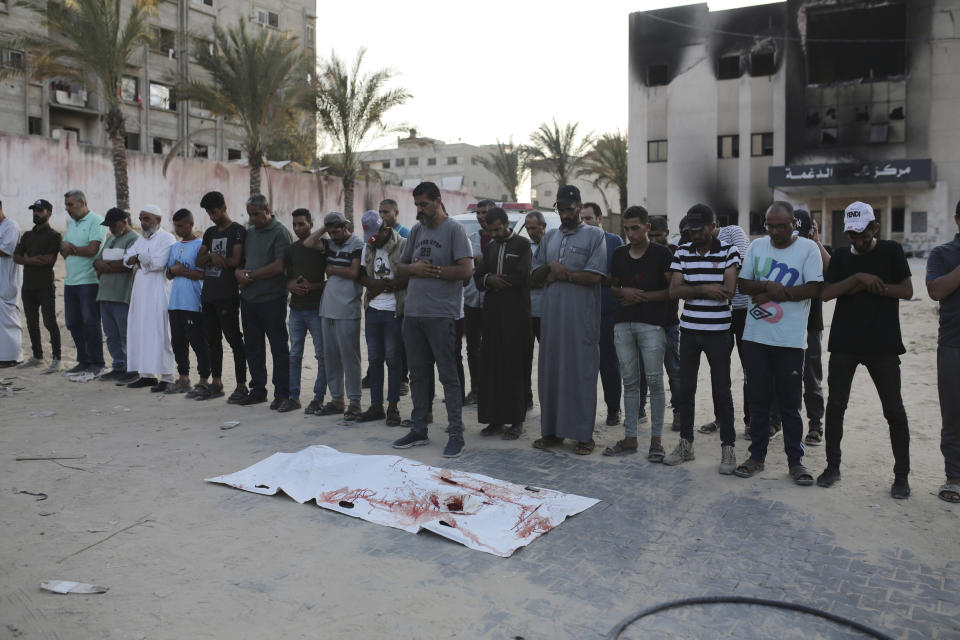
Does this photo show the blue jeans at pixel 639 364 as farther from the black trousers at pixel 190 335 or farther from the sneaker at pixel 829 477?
the black trousers at pixel 190 335

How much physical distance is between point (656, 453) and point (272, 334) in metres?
4.15

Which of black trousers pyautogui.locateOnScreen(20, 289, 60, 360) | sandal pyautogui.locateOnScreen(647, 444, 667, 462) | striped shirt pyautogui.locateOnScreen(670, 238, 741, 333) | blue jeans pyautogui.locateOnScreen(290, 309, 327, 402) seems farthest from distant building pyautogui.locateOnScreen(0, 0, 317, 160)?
sandal pyautogui.locateOnScreen(647, 444, 667, 462)

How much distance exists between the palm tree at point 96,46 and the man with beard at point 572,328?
16.8 m

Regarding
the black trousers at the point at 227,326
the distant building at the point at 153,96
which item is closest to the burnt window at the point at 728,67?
the distant building at the point at 153,96

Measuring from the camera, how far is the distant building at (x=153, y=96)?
31219 mm

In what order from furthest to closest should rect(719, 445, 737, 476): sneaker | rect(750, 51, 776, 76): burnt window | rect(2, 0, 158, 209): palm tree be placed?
rect(750, 51, 776, 76): burnt window
rect(2, 0, 158, 209): palm tree
rect(719, 445, 737, 476): sneaker

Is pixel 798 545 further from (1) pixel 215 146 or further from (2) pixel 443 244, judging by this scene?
(1) pixel 215 146

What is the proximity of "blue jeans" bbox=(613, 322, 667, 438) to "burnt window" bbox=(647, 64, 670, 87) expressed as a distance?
3129cm

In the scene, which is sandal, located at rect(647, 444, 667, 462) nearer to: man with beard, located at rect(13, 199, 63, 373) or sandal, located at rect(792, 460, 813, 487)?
sandal, located at rect(792, 460, 813, 487)

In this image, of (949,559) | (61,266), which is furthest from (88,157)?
(949,559)

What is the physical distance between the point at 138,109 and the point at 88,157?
1618 cm

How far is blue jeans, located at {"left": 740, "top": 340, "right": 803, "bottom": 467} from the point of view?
5.45 meters

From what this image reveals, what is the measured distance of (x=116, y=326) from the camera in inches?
369

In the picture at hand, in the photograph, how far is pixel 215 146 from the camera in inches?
1567
